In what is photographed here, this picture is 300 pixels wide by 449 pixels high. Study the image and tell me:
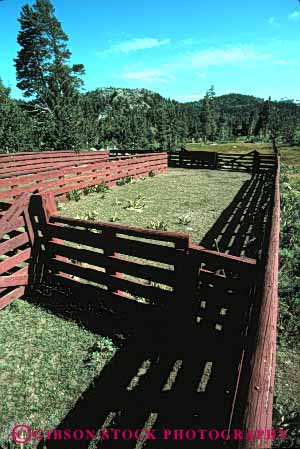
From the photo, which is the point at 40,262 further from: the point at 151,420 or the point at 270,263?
the point at 270,263

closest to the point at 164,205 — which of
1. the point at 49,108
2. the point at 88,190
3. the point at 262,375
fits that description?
the point at 88,190

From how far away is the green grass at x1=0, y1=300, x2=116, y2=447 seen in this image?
317 centimetres

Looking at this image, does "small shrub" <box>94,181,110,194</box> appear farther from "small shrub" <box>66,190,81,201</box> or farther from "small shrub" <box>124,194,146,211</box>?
"small shrub" <box>124,194,146,211</box>

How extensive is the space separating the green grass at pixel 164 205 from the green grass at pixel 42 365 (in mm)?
4240

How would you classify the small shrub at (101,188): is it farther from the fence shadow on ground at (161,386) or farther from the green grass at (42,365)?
the fence shadow on ground at (161,386)

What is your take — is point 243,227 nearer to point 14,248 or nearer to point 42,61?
point 14,248

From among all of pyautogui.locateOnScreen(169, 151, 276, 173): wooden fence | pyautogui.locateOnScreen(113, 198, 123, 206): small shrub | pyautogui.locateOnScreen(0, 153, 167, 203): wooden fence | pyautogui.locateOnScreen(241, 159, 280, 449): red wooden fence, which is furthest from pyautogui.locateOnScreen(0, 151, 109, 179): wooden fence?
pyautogui.locateOnScreen(241, 159, 280, 449): red wooden fence

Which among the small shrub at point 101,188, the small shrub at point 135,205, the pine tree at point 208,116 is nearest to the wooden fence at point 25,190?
the small shrub at point 101,188

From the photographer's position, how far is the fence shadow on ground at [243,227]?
22.9 feet

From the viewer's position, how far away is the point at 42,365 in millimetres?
3760

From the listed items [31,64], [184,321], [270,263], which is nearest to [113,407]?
[184,321]

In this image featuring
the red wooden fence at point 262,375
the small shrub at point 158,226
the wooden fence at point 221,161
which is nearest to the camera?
the red wooden fence at point 262,375

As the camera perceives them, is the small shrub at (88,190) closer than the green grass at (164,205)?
No

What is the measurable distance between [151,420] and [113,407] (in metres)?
0.48
